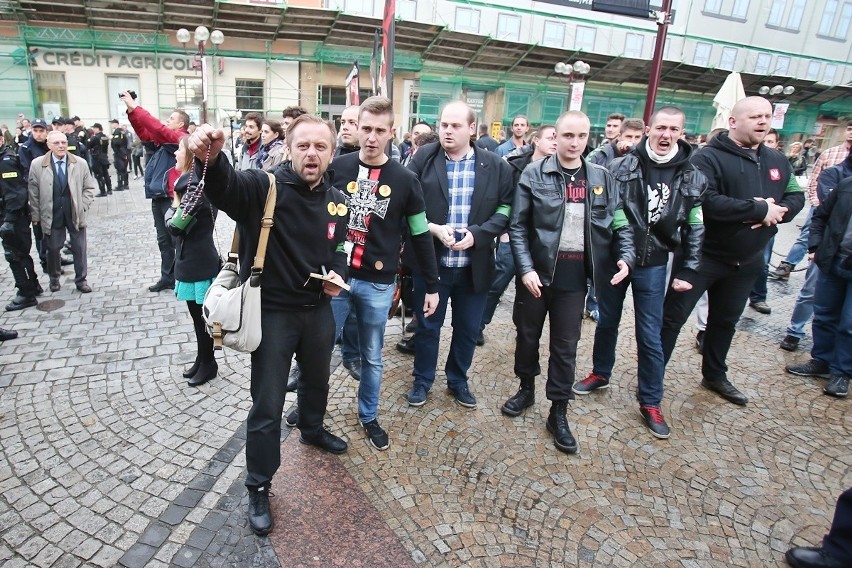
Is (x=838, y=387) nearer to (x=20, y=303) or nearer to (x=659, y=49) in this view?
(x=659, y=49)

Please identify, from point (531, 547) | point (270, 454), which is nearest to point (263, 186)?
point (270, 454)

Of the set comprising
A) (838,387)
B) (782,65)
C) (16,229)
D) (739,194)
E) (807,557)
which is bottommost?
(807,557)

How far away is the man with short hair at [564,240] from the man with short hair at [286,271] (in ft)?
4.82

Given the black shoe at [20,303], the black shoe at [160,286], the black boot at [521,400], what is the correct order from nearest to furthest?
1. the black boot at [521,400]
2. the black shoe at [20,303]
3. the black shoe at [160,286]

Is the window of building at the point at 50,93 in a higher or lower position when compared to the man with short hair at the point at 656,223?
higher

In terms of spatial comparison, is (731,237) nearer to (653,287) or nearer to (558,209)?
(653,287)

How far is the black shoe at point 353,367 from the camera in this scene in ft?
15.5

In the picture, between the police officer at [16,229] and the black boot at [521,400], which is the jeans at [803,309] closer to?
the black boot at [521,400]

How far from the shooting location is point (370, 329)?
3.67 meters

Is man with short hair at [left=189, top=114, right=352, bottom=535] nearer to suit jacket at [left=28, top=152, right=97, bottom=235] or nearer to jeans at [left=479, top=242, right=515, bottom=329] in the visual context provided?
jeans at [left=479, top=242, right=515, bottom=329]

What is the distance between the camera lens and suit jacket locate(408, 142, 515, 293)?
399 cm

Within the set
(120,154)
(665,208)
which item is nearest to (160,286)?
(665,208)

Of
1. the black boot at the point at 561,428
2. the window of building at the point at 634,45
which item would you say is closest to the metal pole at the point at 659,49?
the black boot at the point at 561,428

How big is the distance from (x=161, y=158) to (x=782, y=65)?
126 feet
